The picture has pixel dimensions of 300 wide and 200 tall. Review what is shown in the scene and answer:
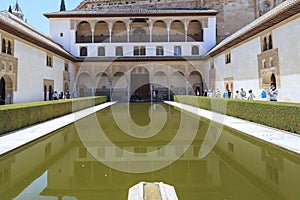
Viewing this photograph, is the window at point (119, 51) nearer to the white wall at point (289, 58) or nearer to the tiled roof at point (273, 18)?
the tiled roof at point (273, 18)

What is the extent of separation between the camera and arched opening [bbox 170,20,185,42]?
2850cm

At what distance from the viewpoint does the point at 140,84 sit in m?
28.3

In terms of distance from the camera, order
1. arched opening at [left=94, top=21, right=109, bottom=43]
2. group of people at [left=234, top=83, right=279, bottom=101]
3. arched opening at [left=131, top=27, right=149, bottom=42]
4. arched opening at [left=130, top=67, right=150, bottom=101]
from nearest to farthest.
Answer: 1. group of people at [left=234, top=83, right=279, bottom=101]
2. arched opening at [left=130, top=67, right=150, bottom=101]
3. arched opening at [left=131, top=27, right=149, bottom=42]
4. arched opening at [left=94, top=21, right=109, bottom=43]

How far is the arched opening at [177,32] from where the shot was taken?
28500 millimetres

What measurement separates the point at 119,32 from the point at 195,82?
33.6 ft

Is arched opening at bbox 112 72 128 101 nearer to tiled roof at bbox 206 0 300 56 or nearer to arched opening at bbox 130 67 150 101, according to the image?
arched opening at bbox 130 67 150 101

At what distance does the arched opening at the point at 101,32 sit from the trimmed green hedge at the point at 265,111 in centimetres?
1863

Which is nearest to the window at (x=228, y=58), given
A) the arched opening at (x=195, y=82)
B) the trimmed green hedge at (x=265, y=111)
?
the trimmed green hedge at (x=265, y=111)

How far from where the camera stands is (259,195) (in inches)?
124

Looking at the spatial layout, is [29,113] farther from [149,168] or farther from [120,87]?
[120,87]

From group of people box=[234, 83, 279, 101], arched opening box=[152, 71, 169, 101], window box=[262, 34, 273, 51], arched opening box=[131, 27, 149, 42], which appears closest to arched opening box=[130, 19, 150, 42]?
arched opening box=[131, 27, 149, 42]

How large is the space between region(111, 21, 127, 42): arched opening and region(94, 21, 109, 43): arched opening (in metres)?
0.95

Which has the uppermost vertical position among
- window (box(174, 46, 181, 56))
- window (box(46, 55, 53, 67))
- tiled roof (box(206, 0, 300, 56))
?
window (box(174, 46, 181, 56))

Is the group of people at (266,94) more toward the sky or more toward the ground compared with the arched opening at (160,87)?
more toward the ground
